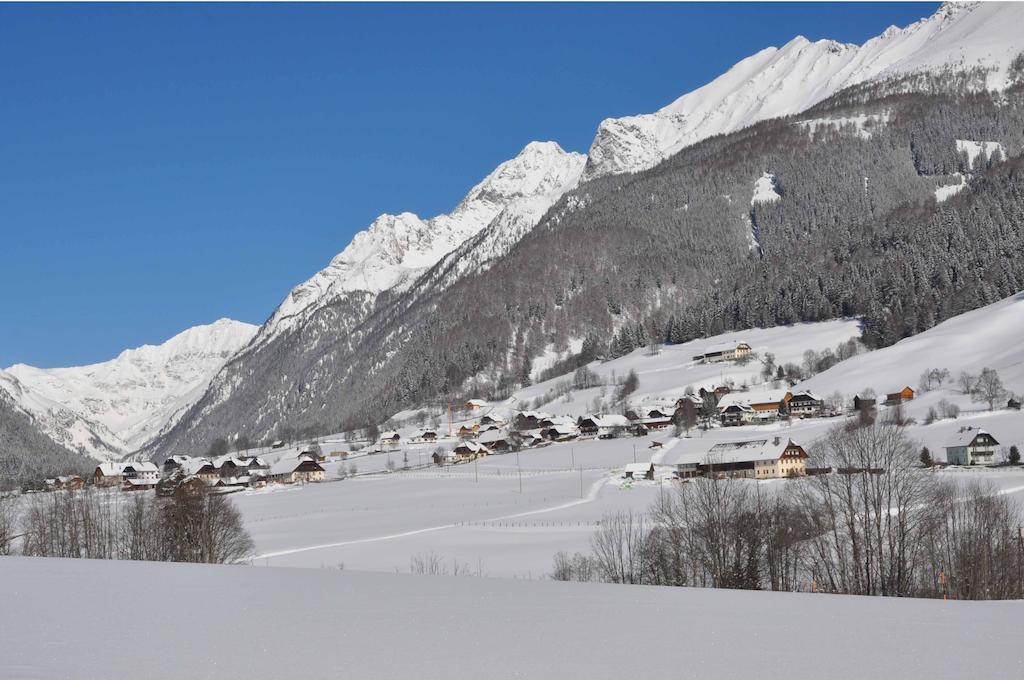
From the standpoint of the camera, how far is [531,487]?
10869 cm

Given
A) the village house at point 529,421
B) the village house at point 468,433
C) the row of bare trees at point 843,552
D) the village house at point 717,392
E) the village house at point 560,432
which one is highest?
the village house at point 717,392

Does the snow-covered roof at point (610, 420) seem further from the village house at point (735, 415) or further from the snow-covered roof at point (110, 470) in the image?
the snow-covered roof at point (110, 470)

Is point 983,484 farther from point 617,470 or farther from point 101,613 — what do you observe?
point 101,613

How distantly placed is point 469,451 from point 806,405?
178 feet

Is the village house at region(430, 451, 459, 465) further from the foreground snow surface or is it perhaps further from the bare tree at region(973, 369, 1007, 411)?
the foreground snow surface

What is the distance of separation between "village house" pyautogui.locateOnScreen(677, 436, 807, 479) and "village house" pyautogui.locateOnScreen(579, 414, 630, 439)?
48071mm

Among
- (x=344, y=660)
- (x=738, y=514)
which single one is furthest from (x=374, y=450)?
(x=344, y=660)

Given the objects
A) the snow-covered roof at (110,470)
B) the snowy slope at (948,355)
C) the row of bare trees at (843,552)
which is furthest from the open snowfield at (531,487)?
the snow-covered roof at (110,470)

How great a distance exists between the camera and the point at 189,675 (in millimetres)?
13727

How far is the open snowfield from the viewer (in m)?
63.6

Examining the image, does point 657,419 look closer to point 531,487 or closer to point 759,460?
point 759,460

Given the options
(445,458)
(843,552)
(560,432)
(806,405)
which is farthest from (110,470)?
(843,552)

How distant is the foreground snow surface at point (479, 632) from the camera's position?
14555 mm

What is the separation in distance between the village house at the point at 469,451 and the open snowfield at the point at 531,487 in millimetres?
5916
